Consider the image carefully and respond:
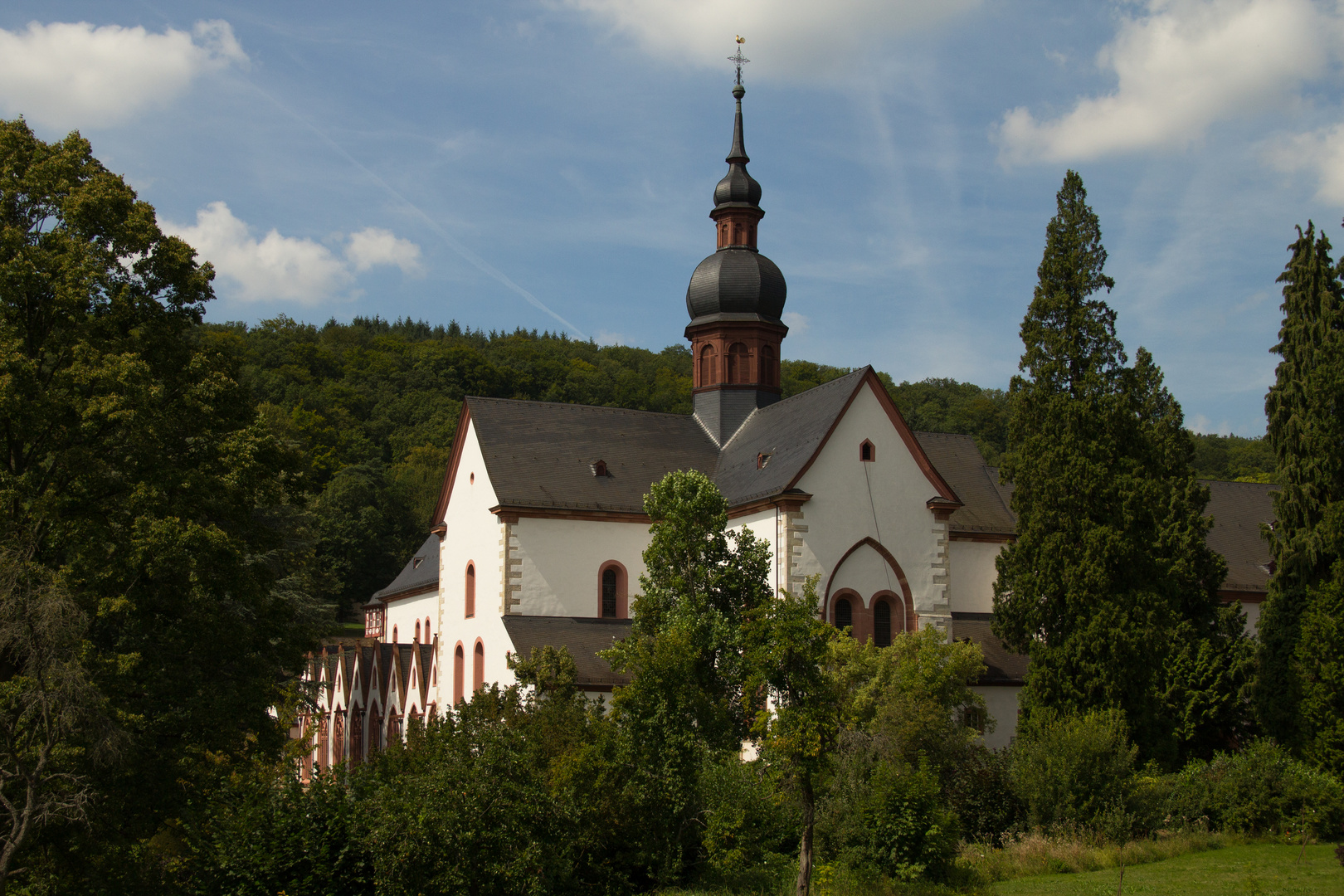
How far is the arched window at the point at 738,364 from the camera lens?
3491cm

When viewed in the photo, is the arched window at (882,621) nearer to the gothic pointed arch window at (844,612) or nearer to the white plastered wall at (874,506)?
the white plastered wall at (874,506)

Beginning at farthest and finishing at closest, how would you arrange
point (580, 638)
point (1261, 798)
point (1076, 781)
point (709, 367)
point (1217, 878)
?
point (709, 367)
point (580, 638)
point (1261, 798)
point (1076, 781)
point (1217, 878)

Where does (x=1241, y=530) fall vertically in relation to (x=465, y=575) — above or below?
above

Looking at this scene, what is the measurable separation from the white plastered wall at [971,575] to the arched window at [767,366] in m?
7.20

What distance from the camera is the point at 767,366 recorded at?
3525 cm

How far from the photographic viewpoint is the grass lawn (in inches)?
620

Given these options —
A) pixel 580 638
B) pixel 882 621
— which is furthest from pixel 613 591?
pixel 882 621

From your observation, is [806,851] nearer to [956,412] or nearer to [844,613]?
[844,613]

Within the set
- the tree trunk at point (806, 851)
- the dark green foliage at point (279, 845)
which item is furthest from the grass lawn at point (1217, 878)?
the dark green foliage at point (279, 845)

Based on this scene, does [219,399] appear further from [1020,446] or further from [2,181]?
[1020,446]

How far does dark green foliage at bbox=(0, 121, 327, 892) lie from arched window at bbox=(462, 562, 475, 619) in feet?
43.5

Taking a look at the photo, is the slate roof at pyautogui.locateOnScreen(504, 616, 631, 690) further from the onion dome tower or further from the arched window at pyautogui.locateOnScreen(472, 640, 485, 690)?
the onion dome tower

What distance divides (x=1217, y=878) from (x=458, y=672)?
2052 cm

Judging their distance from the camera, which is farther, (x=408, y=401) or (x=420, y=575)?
(x=408, y=401)
